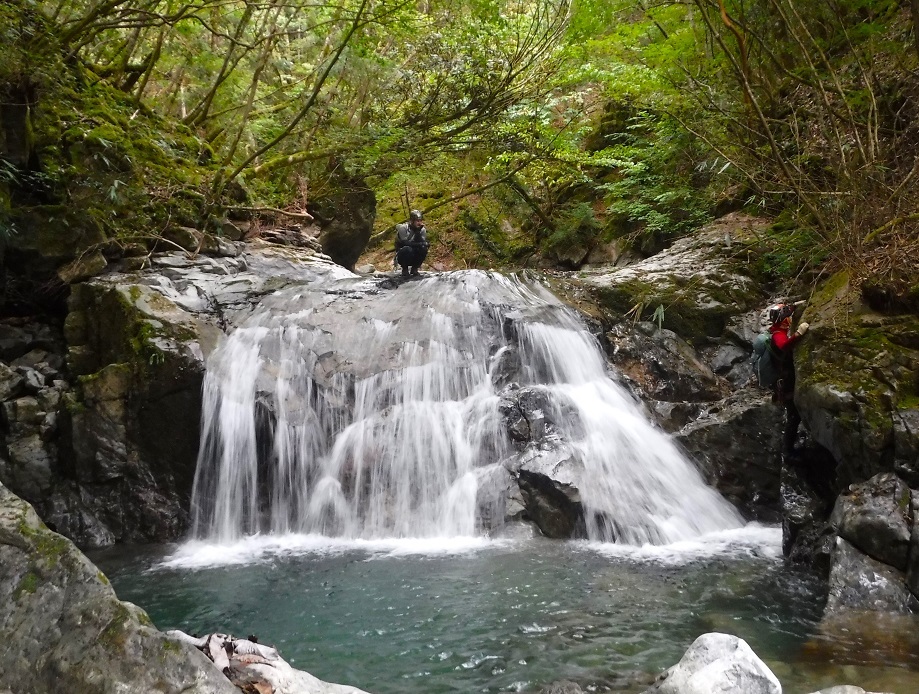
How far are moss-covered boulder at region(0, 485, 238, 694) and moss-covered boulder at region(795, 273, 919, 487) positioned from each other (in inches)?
220

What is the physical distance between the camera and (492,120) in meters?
13.1

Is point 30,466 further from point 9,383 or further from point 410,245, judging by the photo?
point 410,245

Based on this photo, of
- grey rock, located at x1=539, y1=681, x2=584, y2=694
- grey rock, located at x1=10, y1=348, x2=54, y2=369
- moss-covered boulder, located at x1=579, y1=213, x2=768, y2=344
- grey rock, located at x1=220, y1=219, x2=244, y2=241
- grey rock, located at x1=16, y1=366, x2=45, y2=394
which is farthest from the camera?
grey rock, located at x1=220, y1=219, x2=244, y2=241

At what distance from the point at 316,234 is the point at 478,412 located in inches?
306

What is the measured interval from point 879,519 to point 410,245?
795 centimetres

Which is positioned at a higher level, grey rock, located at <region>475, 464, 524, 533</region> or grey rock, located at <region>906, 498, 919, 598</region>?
grey rock, located at <region>475, 464, 524, 533</region>

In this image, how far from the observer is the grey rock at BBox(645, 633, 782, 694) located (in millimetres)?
3082

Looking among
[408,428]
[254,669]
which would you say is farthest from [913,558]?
[408,428]

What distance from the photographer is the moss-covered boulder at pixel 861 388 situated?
5.71m

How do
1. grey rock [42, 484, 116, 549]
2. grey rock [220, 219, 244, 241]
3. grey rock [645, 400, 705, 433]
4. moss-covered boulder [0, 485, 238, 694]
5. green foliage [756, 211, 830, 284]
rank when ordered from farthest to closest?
Result: grey rock [220, 219, 244, 241], green foliage [756, 211, 830, 284], grey rock [645, 400, 705, 433], grey rock [42, 484, 116, 549], moss-covered boulder [0, 485, 238, 694]

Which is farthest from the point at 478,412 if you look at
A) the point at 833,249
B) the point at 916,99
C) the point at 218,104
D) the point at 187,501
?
the point at 218,104

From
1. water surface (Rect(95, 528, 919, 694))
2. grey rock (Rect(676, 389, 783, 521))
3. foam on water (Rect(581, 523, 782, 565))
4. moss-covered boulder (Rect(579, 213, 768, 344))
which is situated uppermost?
moss-covered boulder (Rect(579, 213, 768, 344))

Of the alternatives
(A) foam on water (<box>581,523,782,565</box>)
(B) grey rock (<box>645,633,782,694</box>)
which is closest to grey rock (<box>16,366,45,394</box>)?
(A) foam on water (<box>581,523,782,565</box>)

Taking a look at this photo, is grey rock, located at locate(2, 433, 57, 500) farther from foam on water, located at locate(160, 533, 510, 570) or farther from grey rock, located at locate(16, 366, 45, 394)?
foam on water, located at locate(160, 533, 510, 570)
